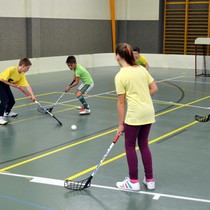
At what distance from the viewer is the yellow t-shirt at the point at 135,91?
170 inches

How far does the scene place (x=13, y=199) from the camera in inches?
172

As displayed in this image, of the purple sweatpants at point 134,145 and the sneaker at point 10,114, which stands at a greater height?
the purple sweatpants at point 134,145

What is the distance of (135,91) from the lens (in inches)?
172

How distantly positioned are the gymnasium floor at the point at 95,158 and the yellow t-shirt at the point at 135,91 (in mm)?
830

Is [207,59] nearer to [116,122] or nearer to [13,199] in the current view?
[116,122]

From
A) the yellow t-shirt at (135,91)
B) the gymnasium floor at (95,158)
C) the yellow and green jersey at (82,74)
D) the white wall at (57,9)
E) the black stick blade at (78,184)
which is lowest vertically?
the gymnasium floor at (95,158)

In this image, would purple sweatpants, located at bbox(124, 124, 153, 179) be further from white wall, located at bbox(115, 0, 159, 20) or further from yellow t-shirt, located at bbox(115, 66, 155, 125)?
white wall, located at bbox(115, 0, 159, 20)

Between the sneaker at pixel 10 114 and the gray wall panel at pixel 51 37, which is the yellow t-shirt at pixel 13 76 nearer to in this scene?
the sneaker at pixel 10 114

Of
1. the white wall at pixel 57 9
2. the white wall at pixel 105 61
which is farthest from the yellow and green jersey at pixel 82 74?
the white wall at pixel 105 61

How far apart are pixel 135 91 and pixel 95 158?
1.75 metres

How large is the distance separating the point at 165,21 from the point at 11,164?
1632cm

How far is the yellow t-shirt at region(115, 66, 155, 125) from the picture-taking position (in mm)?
4320

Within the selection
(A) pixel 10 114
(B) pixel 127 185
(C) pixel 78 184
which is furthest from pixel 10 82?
(B) pixel 127 185

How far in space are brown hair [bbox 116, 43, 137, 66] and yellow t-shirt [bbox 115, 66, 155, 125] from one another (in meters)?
0.08
